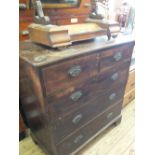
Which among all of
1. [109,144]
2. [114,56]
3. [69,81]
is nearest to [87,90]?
[69,81]

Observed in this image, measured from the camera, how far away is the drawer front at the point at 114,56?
1242 millimetres

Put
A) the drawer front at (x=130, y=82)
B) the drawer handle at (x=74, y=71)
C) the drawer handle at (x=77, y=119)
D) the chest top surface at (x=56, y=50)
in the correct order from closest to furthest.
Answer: the chest top surface at (x=56, y=50)
the drawer handle at (x=74, y=71)
the drawer handle at (x=77, y=119)
the drawer front at (x=130, y=82)

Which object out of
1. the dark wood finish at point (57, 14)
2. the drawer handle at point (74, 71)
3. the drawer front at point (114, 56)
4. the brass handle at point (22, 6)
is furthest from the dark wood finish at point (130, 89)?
the brass handle at point (22, 6)

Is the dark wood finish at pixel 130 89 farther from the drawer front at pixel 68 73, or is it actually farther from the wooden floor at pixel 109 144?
the drawer front at pixel 68 73

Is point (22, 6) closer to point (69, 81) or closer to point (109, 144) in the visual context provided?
point (69, 81)

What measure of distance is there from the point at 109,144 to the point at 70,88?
2.70ft

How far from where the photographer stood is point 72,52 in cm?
105

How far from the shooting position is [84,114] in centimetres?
133

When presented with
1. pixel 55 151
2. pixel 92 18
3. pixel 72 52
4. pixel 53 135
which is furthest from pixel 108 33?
pixel 55 151

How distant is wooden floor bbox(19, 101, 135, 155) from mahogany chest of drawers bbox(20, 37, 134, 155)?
0.42 ft

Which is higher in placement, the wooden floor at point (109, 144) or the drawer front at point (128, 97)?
the drawer front at point (128, 97)

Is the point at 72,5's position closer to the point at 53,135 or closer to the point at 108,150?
the point at 53,135

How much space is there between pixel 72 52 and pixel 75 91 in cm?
26
